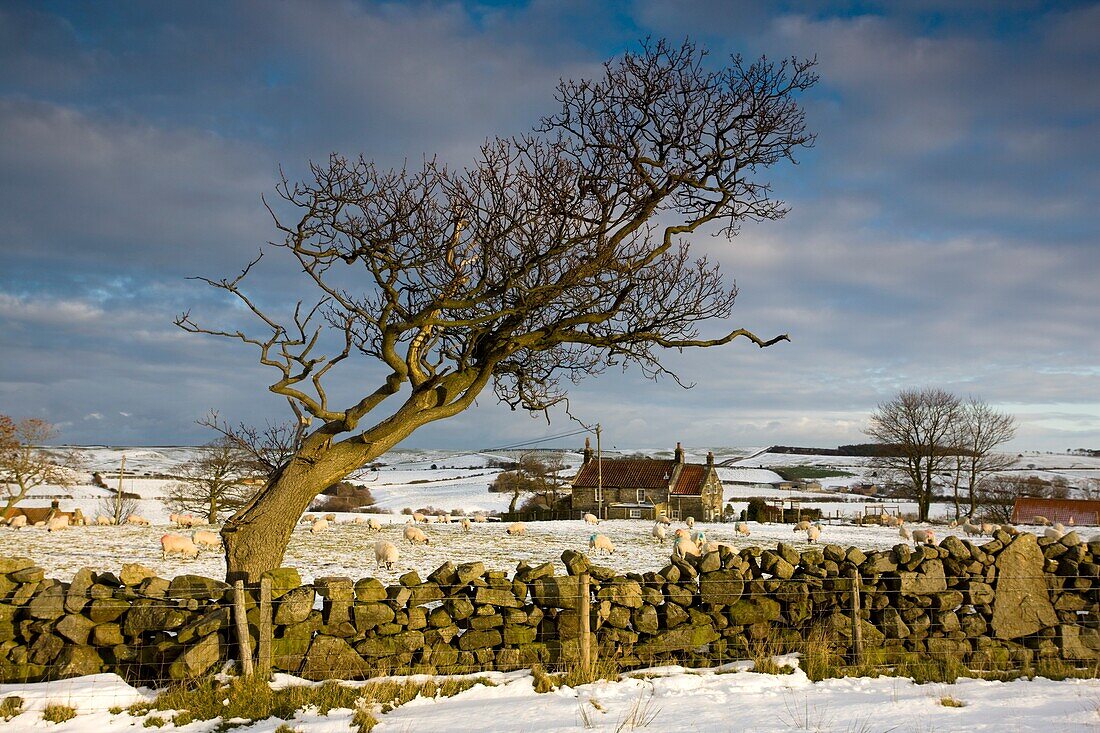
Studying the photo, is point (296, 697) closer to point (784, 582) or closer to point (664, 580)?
point (664, 580)

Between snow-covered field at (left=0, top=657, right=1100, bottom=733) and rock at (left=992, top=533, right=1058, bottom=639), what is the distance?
143 centimetres

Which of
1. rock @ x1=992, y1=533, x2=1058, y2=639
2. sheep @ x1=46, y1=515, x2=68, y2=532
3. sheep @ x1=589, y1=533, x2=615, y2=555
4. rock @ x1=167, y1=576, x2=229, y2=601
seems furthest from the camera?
sheep @ x1=46, y1=515, x2=68, y2=532

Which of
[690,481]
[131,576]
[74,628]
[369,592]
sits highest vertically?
[131,576]

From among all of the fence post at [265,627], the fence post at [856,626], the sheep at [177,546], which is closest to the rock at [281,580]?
the fence post at [265,627]

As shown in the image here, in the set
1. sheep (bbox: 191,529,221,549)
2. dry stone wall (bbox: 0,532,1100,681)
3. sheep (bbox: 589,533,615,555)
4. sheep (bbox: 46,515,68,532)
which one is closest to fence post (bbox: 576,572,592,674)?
dry stone wall (bbox: 0,532,1100,681)

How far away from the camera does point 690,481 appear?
55031 mm

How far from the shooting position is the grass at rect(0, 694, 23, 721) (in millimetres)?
7191

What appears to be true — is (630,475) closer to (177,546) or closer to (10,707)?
(177,546)

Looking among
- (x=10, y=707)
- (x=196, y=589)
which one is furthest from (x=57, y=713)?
(x=196, y=589)

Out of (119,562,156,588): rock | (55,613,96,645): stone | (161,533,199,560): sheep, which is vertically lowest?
(161,533,199,560): sheep

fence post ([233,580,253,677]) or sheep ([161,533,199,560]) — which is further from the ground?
fence post ([233,580,253,677])

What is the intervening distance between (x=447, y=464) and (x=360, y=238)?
115468 millimetres

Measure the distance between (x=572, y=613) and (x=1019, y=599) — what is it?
21.2 feet

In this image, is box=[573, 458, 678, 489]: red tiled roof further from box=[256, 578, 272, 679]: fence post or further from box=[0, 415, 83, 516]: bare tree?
box=[256, 578, 272, 679]: fence post
